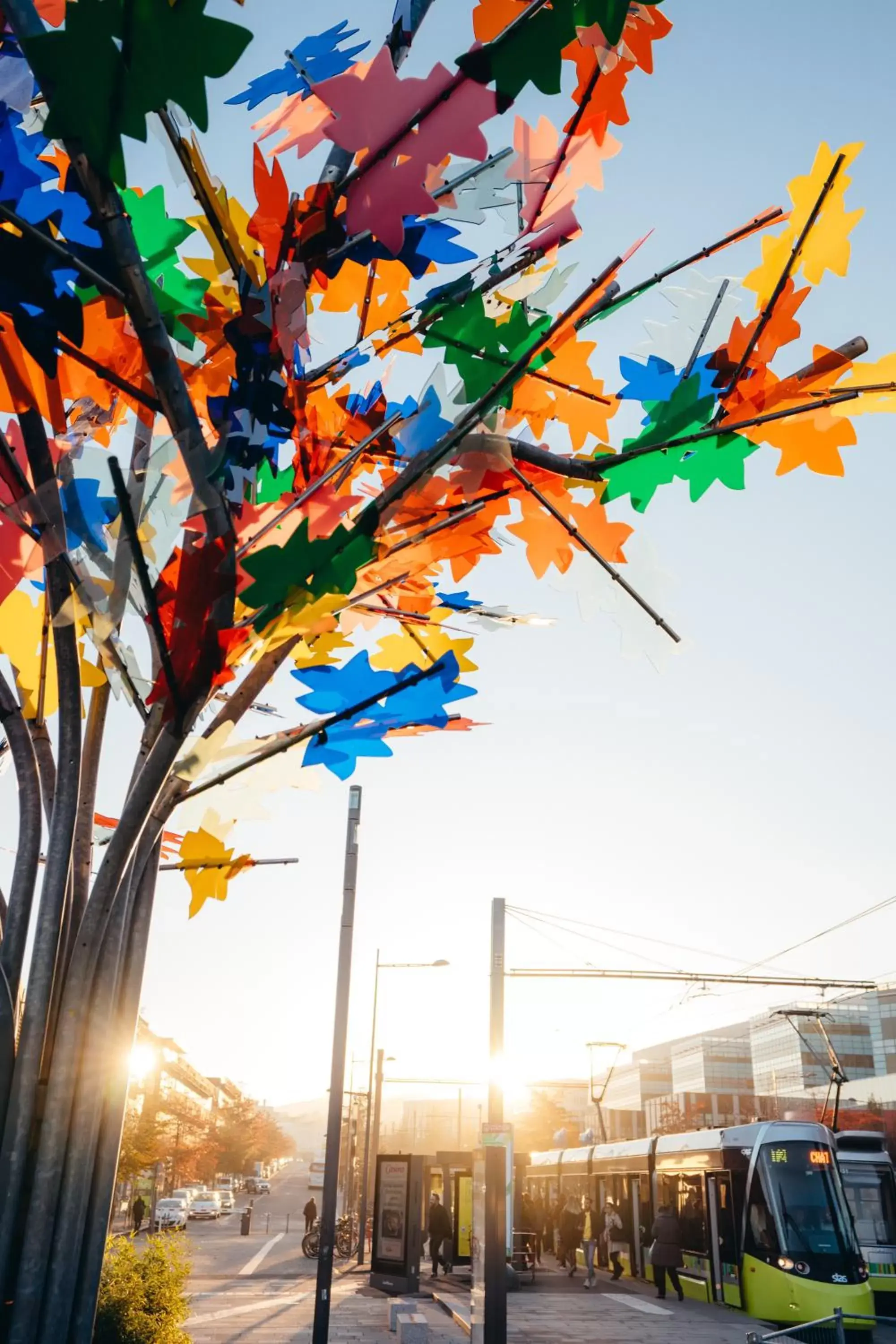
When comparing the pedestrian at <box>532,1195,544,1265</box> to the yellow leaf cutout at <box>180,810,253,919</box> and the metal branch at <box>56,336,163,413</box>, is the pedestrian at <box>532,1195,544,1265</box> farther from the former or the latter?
the metal branch at <box>56,336,163,413</box>

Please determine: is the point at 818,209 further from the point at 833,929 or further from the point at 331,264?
the point at 833,929

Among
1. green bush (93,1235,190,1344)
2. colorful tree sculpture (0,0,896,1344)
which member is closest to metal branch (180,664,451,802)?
colorful tree sculpture (0,0,896,1344)

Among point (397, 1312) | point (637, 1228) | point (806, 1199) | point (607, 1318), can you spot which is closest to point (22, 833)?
point (397, 1312)

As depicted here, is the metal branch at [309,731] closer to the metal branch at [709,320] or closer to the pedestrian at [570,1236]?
the metal branch at [709,320]

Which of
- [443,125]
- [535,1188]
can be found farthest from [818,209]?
[535,1188]

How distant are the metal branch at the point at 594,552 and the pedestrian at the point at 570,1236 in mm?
22173

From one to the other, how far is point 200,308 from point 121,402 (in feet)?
1.46

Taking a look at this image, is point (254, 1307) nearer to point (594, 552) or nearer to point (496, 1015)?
point (496, 1015)

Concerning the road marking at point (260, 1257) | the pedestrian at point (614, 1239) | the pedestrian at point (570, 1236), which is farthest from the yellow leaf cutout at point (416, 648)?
the pedestrian at point (570, 1236)

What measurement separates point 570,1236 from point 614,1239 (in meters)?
1.16

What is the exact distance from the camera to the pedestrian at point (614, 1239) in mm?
20625

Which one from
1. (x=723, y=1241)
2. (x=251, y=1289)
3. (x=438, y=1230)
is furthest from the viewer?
(x=438, y=1230)

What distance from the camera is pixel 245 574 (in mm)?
2223

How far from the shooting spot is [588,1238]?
1936cm
